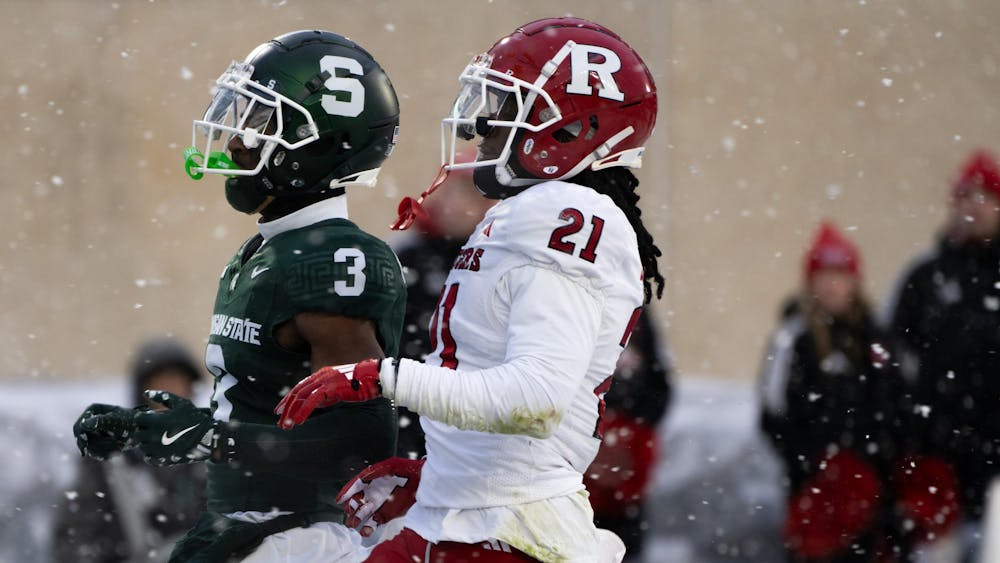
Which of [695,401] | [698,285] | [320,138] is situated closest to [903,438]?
[695,401]

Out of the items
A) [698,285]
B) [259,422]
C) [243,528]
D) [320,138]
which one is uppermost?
[320,138]

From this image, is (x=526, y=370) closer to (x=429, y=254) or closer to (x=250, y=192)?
(x=250, y=192)

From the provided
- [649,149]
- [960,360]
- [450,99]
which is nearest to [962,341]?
[960,360]

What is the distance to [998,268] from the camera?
19.0ft

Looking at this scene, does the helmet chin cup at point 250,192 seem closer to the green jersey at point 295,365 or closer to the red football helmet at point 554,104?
the green jersey at point 295,365

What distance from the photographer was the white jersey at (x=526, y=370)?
8.63 ft

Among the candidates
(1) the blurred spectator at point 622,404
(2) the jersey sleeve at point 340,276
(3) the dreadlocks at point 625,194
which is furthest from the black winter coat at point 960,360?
(2) the jersey sleeve at point 340,276

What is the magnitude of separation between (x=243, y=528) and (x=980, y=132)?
7764mm

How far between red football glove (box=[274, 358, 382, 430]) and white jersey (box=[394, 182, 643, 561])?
6cm

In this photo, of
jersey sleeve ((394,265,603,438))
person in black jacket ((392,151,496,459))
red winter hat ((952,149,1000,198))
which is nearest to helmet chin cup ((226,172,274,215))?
jersey sleeve ((394,265,603,438))

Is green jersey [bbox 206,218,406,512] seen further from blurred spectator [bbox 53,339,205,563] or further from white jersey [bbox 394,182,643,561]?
blurred spectator [bbox 53,339,205,563]

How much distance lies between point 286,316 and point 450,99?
6.44 meters

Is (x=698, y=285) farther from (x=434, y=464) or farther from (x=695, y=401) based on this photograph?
(x=434, y=464)

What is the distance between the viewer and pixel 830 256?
6.08m
